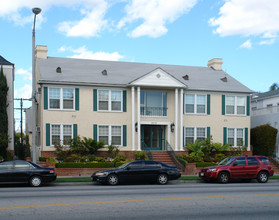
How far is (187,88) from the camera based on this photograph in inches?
1209

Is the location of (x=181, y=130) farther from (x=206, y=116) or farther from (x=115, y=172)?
(x=115, y=172)

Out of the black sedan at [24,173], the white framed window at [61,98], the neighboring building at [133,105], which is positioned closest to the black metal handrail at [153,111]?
the neighboring building at [133,105]

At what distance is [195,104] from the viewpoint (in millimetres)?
31312

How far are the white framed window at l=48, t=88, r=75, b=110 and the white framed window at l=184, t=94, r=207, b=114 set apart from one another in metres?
9.14

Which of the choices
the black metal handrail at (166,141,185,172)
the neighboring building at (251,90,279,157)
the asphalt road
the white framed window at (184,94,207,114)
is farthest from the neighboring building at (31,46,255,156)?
the asphalt road

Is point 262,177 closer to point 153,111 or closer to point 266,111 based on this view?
point 153,111

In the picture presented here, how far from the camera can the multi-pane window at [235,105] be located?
105 feet

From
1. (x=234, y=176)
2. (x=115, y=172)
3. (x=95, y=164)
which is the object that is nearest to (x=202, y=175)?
(x=234, y=176)

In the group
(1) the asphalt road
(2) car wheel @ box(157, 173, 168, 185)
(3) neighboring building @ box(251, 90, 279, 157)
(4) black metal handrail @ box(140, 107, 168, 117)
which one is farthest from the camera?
(3) neighboring building @ box(251, 90, 279, 157)

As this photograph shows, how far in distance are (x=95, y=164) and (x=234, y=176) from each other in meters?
9.13

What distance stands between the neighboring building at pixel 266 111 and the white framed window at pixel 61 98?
17.5 m

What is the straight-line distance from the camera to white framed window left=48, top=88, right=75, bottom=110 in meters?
28.1

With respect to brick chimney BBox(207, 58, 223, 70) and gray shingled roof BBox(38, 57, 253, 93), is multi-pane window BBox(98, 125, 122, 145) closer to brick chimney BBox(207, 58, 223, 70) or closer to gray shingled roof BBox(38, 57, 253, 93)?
gray shingled roof BBox(38, 57, 253, 93)

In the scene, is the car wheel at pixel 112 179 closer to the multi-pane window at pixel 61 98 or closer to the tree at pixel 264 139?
the multi-pane window at pixel 61 98
